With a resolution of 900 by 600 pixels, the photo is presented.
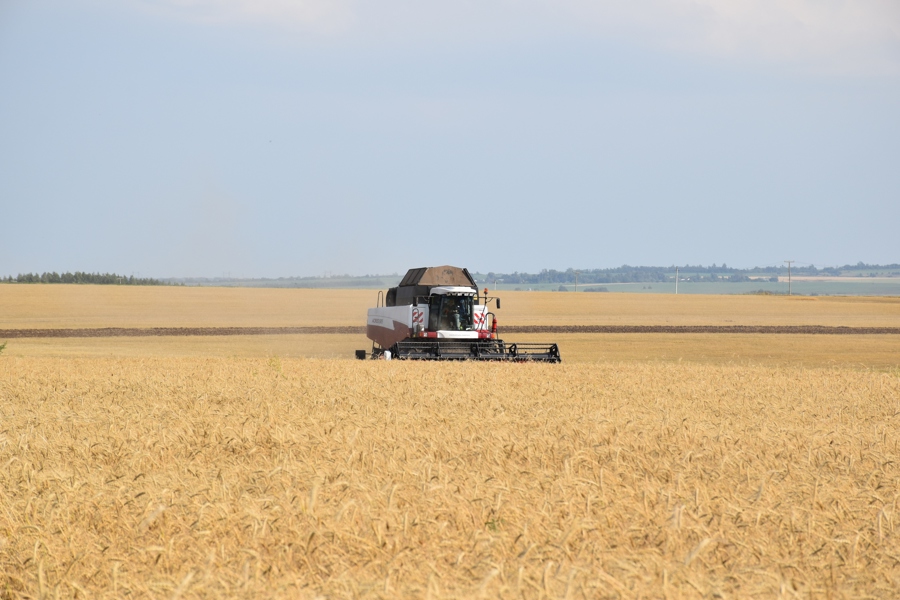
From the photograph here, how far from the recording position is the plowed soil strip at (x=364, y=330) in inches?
2244

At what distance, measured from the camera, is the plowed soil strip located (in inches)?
2244

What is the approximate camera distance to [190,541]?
16.9ft

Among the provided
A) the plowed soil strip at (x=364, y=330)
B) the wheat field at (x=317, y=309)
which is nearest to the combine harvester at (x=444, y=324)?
the plowed soil strip at (x=364, y=330)

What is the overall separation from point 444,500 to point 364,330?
57448 mm

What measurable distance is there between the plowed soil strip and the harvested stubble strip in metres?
48.3

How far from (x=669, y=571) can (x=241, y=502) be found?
108 inches

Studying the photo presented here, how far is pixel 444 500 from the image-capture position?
550 cm

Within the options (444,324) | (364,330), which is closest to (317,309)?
(364,330)

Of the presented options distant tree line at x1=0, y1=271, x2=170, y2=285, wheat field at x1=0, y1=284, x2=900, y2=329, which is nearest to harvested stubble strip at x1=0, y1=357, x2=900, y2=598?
wheat field at x1=0, y1=284, x2=900, y2=329

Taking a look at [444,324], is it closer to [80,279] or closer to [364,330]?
[364,330]

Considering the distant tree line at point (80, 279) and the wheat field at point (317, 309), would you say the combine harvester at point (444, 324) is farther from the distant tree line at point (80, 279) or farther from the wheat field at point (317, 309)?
the distant tree line at point (80, 279)

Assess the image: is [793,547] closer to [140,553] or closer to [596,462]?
[596,462]

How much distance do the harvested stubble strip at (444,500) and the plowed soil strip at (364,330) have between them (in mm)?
48348

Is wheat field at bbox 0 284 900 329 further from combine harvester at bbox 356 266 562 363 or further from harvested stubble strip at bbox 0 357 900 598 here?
harvested stubble strip at bbox 0 357 900 598
